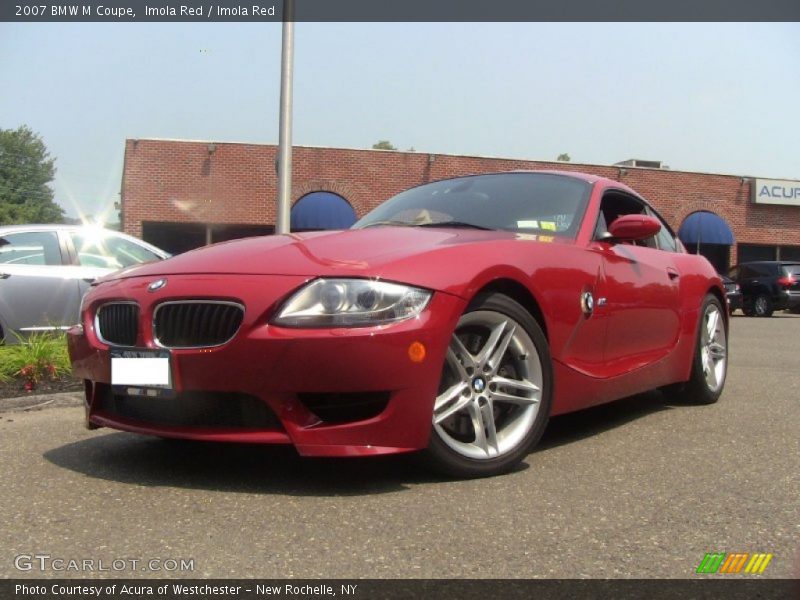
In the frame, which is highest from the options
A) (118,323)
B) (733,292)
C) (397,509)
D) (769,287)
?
(118,323)

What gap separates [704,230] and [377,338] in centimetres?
2653

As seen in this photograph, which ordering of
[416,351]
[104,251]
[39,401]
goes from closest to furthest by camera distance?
[416,351]
[39,401]
[104,251]

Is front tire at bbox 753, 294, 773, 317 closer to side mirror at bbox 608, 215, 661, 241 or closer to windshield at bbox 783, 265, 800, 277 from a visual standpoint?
windshield at bbox 783, 265, 800, 277

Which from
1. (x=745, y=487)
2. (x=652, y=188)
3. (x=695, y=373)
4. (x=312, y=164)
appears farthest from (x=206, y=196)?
(x=745, y=487)

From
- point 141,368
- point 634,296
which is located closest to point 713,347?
point 634,296

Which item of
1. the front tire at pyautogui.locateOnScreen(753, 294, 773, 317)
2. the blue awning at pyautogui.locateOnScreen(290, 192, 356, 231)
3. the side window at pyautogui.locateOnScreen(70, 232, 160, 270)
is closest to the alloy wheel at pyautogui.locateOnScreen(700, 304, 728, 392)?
the side window at pyautogui.locateOnScreen(70, 232, 160, 270)

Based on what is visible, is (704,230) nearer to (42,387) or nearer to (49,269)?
(49,269)

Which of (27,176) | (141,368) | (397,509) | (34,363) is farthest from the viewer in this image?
(27,176)

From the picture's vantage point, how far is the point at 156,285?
2936 mm

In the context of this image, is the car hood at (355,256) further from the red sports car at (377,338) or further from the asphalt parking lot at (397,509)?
the asphalt parking lot at (397,509)

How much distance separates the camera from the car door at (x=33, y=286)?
265 inches

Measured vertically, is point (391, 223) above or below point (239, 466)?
above

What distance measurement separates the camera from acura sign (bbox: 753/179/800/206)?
27812 mm

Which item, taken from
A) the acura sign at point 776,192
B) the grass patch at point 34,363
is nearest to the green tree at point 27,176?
the acura sign at point 776,192
